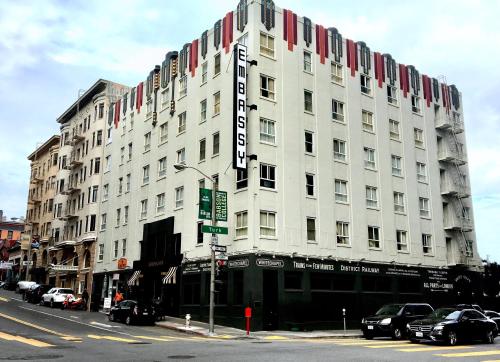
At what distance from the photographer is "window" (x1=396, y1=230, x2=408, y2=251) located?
4112 centimetres

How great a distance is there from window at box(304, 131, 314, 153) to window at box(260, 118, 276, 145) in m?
2.98

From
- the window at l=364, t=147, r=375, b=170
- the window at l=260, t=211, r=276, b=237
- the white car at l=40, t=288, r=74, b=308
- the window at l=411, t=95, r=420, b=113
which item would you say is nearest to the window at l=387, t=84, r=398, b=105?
the window at l=411, t=95, r=420, b=113

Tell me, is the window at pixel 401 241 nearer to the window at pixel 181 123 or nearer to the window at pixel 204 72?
the window at pixel 181 123

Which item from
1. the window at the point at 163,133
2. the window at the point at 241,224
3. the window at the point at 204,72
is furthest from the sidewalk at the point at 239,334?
the window at the point at 204,72

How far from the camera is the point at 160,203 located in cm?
4400

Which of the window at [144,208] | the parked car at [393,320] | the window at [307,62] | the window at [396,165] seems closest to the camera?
the parked car at [393,320]

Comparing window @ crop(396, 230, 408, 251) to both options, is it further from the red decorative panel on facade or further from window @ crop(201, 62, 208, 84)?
the red decorative panel on facade

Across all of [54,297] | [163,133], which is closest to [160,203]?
[163,133]

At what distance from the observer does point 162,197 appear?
43.9m

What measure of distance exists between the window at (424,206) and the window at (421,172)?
1.77 metres

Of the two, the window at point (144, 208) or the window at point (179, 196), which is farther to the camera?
the window at point (144, 208)

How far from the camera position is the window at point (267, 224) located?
109 feet

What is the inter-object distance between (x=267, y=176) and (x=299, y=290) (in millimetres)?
7799

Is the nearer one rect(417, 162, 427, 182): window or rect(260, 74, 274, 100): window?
rect(260, 74, 274, 100): window
